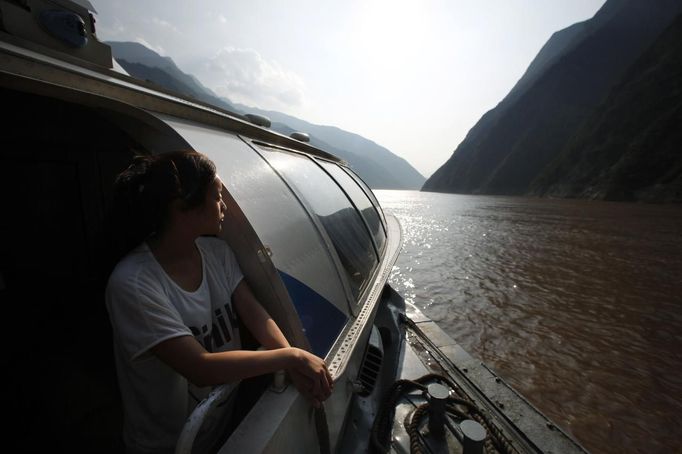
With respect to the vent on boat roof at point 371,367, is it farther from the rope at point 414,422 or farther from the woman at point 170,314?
the woman at point 170,314

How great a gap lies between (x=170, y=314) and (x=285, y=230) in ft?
3.03

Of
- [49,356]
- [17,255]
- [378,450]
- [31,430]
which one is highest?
[17,255]

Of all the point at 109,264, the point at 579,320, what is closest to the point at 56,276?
the point at 109,264

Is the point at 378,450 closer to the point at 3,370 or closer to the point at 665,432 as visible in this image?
the point at 3,370

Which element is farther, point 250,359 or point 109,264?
point 109,264

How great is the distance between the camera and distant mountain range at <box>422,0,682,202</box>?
38.3 meters

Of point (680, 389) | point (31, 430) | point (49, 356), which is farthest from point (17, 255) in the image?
point (680, 389)

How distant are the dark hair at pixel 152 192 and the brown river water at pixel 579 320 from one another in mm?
6045

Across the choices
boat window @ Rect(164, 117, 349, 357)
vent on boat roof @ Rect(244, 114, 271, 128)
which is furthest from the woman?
vent on boat roof @ Rect(244, 114, 271, 128)

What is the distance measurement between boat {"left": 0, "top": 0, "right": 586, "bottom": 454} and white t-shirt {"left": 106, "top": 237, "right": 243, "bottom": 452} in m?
0.18

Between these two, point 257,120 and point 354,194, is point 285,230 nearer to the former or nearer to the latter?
point 257,120

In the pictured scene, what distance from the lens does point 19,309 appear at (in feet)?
8.43

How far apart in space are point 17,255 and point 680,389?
9473 millimetres

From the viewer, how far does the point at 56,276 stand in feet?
8.99
